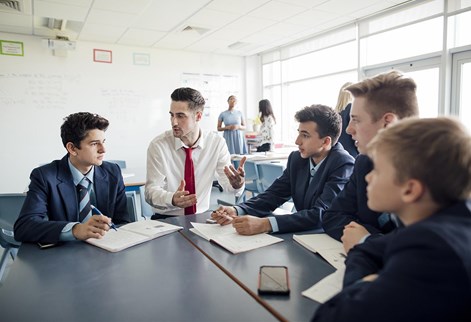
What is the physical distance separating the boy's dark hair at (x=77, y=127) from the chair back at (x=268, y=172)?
186cm

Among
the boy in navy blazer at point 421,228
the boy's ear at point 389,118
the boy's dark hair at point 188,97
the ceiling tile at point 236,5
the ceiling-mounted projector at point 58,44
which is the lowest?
the boy in navy blazer at point 421,228

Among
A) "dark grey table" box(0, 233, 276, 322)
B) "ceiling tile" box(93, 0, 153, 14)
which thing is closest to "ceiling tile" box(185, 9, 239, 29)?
"ceiling tile" box(93, 0, 153, 14)

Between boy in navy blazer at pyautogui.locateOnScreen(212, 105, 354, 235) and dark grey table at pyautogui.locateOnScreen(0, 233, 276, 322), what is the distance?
0.47 metres

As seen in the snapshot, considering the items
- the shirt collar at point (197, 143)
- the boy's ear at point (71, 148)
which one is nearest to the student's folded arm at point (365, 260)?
the boy's ear at point (71, 148)

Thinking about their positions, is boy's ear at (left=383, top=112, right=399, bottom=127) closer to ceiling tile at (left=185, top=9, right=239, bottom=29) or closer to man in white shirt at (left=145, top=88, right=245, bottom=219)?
man in white shirt at (left=145, top=88, right=245, bottom=219)

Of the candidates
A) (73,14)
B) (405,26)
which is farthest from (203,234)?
(405,26)

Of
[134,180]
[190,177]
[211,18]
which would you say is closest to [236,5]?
[211,18]

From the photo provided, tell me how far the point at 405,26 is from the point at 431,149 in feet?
15.2

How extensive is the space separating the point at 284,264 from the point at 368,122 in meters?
0.66

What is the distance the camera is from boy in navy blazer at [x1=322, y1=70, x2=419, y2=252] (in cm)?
129

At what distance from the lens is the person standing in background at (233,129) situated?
20.2 feet

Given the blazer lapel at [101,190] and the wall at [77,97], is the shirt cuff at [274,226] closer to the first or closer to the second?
the blazer lapel at [101,190]

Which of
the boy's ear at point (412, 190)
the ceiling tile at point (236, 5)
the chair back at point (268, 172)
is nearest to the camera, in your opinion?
the boy's ear at point (412, 190)

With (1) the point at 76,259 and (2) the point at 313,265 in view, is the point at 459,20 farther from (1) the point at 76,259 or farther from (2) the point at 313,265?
(1) the point at 76,259
